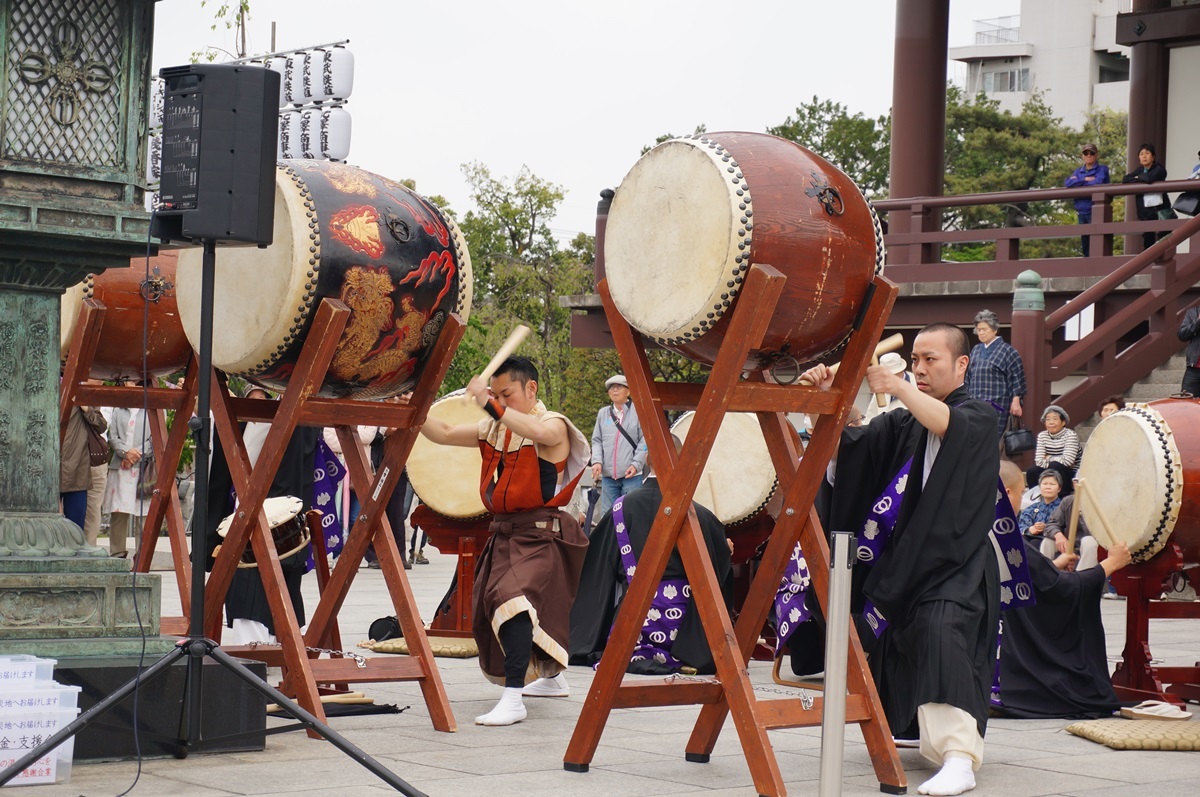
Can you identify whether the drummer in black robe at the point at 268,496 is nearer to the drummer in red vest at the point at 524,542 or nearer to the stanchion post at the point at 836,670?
the drummer in red vest at the point at 524,542

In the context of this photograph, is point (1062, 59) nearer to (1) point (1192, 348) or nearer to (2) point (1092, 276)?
(2) point (1092, 276)

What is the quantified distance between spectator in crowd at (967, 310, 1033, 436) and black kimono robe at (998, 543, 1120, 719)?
461cm

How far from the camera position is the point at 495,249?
26.6 metres

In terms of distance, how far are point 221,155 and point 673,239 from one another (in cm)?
127

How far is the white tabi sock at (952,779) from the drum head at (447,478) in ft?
11.8

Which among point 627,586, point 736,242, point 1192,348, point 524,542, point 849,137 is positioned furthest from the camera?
point 849,137

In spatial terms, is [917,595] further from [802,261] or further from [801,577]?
[801,577]

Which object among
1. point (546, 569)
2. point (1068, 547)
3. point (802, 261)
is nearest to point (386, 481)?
point (546, 569)

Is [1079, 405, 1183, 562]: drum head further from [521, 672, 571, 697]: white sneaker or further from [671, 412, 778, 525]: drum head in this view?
[521, 672, 571, 697]: white sneaker

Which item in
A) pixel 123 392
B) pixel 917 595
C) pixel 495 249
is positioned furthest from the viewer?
pixel 495 249

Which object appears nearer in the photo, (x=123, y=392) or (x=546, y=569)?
(x=546, y=569)

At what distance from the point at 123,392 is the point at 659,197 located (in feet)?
8.66

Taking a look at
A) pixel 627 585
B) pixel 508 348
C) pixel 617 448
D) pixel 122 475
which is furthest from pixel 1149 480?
pixel 122 475

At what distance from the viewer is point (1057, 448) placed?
10258 millimetres
